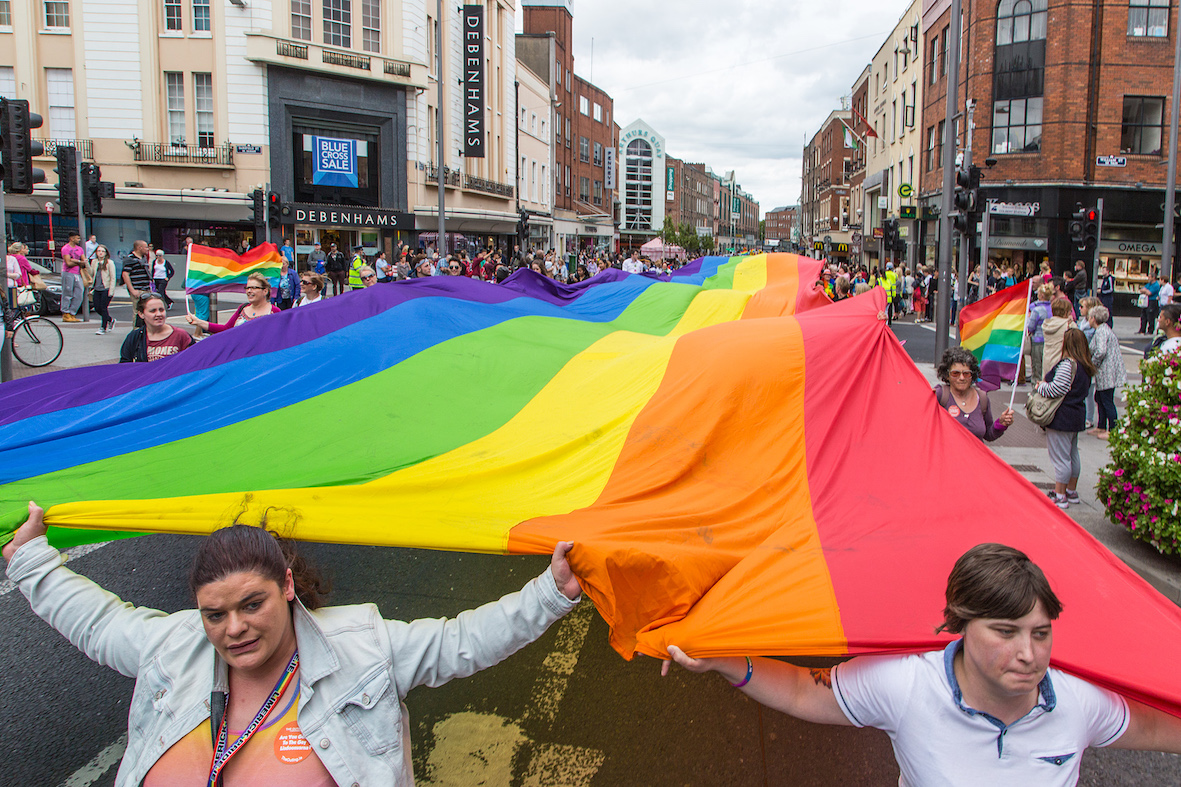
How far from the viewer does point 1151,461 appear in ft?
18.7

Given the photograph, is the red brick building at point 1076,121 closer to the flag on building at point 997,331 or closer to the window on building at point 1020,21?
the window on building at point 1020,21

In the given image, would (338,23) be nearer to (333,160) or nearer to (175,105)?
(333,160)

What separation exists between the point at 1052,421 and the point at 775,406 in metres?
4.98

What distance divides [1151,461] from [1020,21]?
31640mm

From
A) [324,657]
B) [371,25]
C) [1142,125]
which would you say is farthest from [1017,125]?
[324,657]

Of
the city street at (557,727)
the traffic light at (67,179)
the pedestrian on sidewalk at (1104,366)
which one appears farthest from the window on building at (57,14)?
the pedestrian on sidewalk at (1104,366)

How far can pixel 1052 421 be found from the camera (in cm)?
731

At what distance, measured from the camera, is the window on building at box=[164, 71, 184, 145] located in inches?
1214

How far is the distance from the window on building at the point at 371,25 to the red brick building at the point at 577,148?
26.2 m

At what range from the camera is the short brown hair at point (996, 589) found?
2.07m

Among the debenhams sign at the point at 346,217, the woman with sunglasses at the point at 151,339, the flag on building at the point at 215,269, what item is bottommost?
the woman with sunglasses at the point at 151,339

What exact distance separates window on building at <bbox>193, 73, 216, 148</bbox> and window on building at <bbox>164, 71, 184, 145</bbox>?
495mm

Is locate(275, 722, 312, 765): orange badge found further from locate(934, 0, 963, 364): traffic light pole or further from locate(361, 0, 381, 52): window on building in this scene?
locate(361, 0, 381, 52): window on building

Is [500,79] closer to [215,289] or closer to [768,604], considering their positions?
[215,289]
